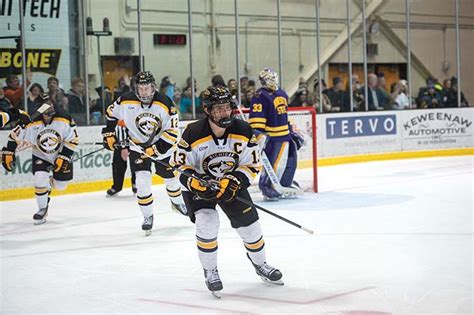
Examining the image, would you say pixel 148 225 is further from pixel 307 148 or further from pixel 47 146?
pixel 307 148

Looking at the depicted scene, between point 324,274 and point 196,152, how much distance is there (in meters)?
1.11

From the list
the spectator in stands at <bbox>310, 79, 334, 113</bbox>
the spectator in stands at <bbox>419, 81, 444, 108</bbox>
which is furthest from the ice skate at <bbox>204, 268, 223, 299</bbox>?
the spectator in stands at <bbox>419, 81, 444, 108</bbox>

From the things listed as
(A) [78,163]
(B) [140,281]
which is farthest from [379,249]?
(A) [78,163]

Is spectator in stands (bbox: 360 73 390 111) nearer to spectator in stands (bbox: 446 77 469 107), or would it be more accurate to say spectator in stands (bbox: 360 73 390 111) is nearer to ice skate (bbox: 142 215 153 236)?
spectator in stands (bbox: 446 77 469 107)

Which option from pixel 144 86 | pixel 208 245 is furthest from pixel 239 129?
pixel 144 86

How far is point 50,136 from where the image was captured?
24.8 feet

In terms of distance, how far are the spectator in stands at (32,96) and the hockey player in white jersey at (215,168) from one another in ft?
18.5

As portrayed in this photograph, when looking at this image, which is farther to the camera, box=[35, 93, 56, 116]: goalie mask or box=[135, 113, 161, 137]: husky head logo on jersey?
box=[35, 93, 56, 116]: goalie mask

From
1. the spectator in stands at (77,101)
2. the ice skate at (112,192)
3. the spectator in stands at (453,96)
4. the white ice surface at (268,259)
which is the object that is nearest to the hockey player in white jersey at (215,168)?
the white ice surface at (268,259)

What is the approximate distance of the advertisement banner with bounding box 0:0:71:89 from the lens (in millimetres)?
9766

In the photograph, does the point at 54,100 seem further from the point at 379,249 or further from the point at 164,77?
the point at 379,249

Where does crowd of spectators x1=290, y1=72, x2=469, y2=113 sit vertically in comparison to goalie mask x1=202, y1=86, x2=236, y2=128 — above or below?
above

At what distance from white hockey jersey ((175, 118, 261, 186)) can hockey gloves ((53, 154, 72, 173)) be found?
127 inches

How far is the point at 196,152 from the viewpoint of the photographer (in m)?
4.51
